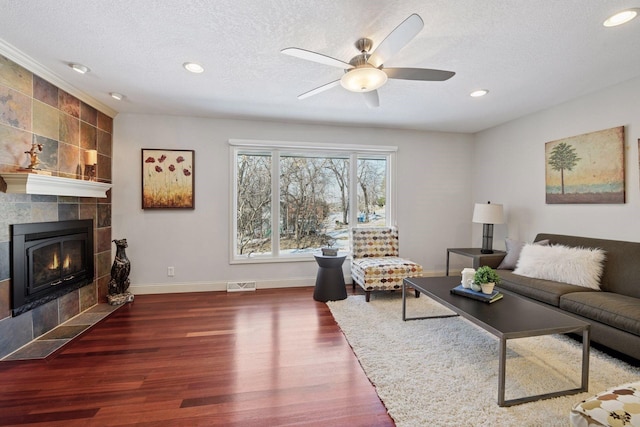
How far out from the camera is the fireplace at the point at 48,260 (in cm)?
232

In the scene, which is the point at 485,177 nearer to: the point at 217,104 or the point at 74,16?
the point at 217,104

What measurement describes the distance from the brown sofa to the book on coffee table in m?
0.64

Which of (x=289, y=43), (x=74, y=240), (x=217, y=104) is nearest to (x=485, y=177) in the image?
(x=289, y=43)

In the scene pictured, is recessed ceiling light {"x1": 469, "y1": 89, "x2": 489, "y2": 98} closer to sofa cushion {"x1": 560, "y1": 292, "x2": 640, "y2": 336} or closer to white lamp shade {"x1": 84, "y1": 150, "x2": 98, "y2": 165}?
sofa cushion {"x1": 560, "y1": 292, "x2": 640, "y2": 336}

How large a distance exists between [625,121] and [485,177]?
1.81 meters

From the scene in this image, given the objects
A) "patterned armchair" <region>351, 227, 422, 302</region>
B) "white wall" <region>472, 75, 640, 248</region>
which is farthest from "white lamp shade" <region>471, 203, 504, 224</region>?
"patterned armchair" <region>351, 227, 422, 302</region>

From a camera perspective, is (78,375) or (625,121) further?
(625,121)

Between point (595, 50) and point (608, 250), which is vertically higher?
point (595, 50)

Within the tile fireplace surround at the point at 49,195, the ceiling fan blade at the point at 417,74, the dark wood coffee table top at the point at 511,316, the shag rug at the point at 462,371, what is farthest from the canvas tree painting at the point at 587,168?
the tile fireplace surround at the point at 49,195

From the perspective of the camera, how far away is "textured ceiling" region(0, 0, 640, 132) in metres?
1.74

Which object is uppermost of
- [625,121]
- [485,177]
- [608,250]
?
[625,121]

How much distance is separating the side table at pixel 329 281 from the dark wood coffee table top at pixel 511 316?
4.13 ft

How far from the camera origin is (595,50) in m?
2.17

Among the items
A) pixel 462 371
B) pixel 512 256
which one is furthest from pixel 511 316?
pixel 512 256
